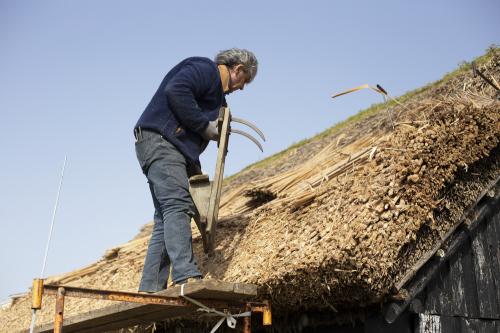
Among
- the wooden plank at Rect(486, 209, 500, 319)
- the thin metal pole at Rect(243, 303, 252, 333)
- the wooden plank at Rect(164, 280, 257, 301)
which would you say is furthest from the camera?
the wooden plank at Rect(486, 209, 500, 319)

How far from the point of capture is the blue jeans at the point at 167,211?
3.43 meters

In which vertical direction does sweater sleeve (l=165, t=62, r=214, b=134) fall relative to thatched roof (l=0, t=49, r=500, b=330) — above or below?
above

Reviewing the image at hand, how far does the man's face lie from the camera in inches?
161

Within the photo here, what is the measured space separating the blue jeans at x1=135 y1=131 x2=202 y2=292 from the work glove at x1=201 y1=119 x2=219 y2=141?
214 mm

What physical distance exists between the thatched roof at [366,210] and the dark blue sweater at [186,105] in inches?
28.5

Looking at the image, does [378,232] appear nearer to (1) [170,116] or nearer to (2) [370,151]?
(2) [370,151]

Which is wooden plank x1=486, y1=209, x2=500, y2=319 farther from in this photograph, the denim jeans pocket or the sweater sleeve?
the denim jeans pocket

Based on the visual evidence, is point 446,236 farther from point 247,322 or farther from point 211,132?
point 211,132

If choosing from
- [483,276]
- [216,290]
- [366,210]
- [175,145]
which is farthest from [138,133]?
[483,276]

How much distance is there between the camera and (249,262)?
3.97 m

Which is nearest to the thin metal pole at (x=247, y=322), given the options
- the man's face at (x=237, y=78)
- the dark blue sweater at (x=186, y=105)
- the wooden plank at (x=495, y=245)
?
the dark blue sweater at (x=186, y=105)

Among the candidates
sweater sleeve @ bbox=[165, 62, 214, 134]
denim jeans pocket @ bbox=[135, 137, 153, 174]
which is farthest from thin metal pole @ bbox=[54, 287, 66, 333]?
sweater sleeve @ bbox=[165, 62, 214, 134]

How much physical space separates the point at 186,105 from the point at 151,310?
3.77 feet

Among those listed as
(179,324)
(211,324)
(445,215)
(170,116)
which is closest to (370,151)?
(445,215)
